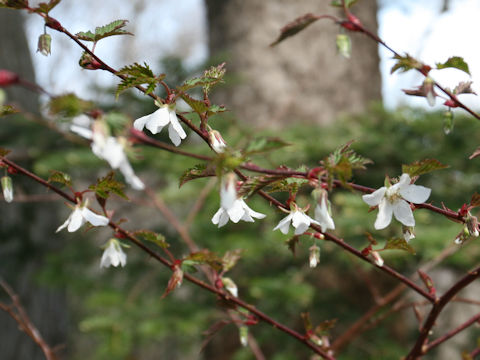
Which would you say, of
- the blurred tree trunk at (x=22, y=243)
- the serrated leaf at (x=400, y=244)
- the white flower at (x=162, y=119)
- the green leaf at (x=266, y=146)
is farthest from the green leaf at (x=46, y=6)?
the blurred tree trunk at (x=22, y=243)

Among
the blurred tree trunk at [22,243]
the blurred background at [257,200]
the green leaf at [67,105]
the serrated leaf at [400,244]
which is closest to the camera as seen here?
the green leaf at [67,105]

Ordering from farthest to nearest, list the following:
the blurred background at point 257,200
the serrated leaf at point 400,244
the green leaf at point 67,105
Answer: the blurred background at point 257,200 → the serrated leaf at point 400,244 → the green leaf at point 67,105

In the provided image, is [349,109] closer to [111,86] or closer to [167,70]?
[167,70]

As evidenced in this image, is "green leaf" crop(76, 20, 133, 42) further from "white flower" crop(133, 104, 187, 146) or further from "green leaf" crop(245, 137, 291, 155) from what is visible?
"green leaf" crop(245, 137, 291, 155)

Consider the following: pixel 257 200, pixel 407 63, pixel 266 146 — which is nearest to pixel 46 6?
pixel 266 146

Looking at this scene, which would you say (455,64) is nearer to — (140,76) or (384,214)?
(384,214)

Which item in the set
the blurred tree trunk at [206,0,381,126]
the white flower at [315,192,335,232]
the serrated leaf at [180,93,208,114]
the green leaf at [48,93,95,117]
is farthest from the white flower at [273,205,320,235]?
the blurred tree trunk at [206,0,381,126]

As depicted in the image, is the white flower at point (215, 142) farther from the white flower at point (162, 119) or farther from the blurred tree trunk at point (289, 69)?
the blurred tree trunk at point (289, 69)
